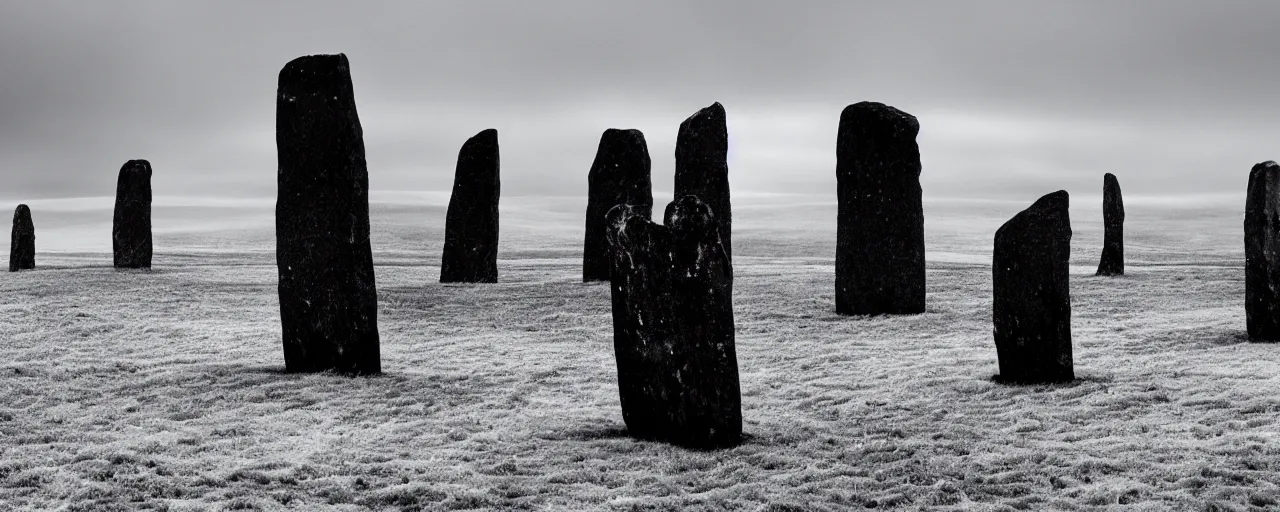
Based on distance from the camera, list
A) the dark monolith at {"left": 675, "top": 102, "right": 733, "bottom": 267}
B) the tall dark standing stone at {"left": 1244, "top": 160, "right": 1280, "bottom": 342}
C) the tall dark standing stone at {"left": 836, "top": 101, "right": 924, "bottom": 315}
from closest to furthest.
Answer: the tall dark standing stone at {"left": 1244, "top": 160, "right": 1280, "bottom": 342}
the tall dark standing stone at {"left": 836, "top": 101, "right": 924, "bottom": 315}
the dark monolith at {"left": 675, "top": 102, "right": 733, "bottom": 267}

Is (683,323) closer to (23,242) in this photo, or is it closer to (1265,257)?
(1265,257)

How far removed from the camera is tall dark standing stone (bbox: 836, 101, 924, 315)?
1800cm

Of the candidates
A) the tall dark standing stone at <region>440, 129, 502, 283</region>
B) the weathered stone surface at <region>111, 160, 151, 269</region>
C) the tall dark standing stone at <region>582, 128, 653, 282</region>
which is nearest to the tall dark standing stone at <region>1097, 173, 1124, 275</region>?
the tall dark standing stone at <region>582, 128, 653, 282</region>

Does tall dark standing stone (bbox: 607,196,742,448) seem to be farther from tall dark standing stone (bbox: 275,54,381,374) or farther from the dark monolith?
the dark monolith

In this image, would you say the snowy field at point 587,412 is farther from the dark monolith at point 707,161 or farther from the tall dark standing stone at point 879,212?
the dark monolith at point 707,161

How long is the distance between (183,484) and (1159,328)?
42.3 ft

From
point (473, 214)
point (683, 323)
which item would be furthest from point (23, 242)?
point (683, 323)

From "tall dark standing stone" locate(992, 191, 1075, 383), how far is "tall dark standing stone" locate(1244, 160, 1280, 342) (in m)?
4.25

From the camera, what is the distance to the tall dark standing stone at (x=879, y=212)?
18000 millimetres

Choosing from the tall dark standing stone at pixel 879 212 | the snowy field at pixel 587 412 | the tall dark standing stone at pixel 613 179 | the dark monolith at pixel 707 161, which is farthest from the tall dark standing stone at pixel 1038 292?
the tall dark standing stone at pixel 613 179

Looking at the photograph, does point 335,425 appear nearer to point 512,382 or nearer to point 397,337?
point 512,382

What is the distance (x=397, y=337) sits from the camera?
53.3 ft

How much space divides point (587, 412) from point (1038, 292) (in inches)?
184

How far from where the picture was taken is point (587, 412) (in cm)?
1052
